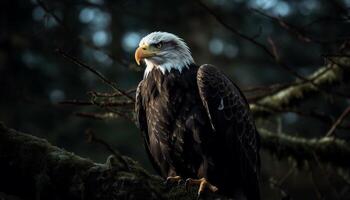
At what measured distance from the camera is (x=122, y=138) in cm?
1518

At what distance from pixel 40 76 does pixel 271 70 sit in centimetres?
921

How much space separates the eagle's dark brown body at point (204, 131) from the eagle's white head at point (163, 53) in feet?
1.08

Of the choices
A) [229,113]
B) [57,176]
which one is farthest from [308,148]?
[57,176]

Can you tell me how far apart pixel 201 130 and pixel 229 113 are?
39 centimetres

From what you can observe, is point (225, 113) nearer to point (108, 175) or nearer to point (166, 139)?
point (166, 139)

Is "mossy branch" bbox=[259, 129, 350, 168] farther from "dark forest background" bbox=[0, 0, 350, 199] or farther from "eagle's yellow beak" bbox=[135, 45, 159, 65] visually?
"dark forest background" bbox=[0, 0, 350, 199]

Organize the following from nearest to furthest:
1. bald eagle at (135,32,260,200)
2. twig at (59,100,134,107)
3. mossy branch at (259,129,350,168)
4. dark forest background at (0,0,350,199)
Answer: twig at (59,100,134,107), bald eagle at (135,32,260,200), mossy branch at (259,129,350,168), dark forest background at (0,0,350,199)

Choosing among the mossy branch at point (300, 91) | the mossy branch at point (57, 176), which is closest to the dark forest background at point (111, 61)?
the mossy branch at point (300, 91)

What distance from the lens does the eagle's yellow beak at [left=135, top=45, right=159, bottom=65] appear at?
6.24 m

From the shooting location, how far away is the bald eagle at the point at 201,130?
18.5 feet

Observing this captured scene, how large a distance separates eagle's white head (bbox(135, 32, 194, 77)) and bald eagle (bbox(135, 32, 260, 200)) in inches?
8.9

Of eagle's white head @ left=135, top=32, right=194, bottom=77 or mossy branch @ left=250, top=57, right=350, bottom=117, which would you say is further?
mossy branch @ left=250, top=57, right=350, bottom=117

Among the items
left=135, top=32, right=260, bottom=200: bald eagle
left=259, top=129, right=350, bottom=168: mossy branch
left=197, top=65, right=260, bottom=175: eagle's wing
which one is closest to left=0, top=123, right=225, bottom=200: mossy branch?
left=135, top=32, right=260, bottom=200: bald eagle

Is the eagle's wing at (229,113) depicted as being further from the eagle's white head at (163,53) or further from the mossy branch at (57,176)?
the mossy branch at (57,176)
